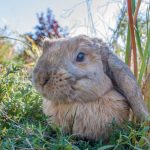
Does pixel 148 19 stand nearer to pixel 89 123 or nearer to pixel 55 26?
pixel 89 123

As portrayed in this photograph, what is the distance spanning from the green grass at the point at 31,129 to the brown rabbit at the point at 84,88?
7 centimetres

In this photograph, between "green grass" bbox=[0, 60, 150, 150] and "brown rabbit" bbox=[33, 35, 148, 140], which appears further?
"brown rabbit" bbox=[33, 35, 148, 140]

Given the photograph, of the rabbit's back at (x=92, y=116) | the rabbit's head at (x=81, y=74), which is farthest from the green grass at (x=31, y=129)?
the rabbit's head at (x=81, y=74)

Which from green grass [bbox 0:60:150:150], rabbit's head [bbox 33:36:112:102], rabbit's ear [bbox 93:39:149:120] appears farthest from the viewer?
rabbit's ear [bbox 93:39:149:120]

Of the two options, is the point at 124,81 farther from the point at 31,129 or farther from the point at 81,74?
the point at 31,129

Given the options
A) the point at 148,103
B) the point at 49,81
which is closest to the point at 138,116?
the point at 148,103

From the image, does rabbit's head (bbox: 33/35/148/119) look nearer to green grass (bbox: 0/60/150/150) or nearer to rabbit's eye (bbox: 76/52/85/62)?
rabbit's eye (bbox: 76/52/85/62)

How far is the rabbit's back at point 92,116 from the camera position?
76.3 inches

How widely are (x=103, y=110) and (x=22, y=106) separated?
1.80ft

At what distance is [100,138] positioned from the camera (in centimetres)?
194

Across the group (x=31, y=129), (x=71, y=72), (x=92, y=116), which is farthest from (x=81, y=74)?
(x=31, y=129)

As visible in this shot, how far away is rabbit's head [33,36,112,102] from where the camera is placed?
1.86 meters

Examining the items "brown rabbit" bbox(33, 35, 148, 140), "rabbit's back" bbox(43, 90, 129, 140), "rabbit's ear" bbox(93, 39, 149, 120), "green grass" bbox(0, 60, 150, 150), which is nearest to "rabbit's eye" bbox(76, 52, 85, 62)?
"brown rabbit" bbox(33, 35, 148, 140)

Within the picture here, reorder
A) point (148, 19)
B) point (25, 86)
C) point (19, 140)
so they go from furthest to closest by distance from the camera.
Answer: point (25, 86)
point (148, 19)
point (19, 140)
